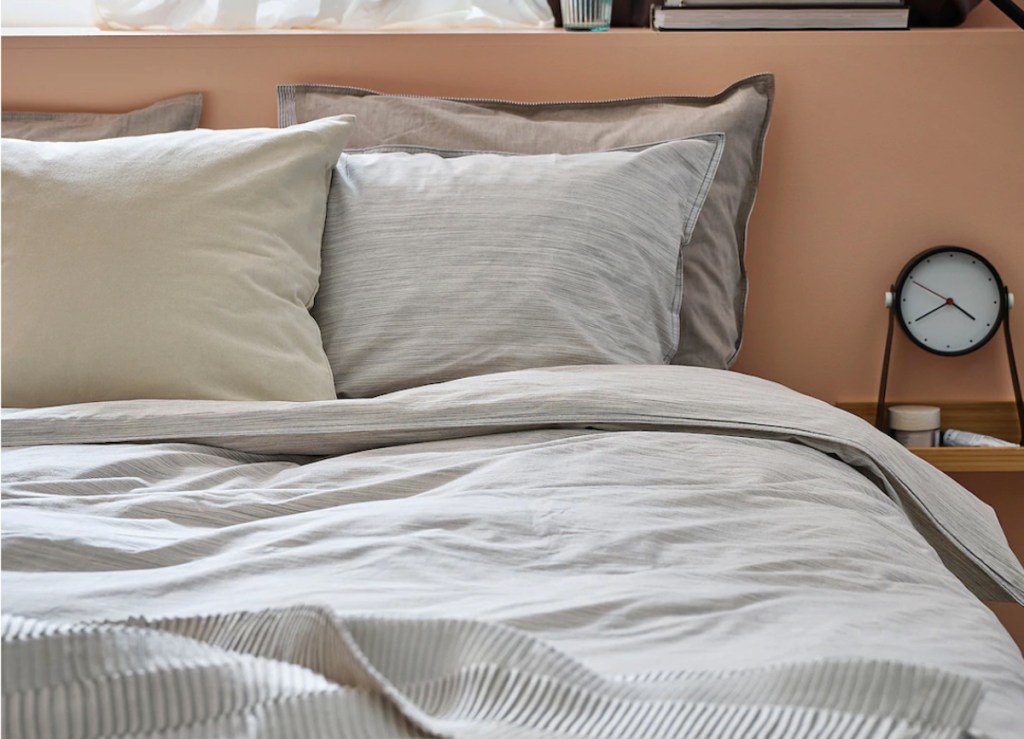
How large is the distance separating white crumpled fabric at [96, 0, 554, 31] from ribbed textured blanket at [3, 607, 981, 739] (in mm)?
1878

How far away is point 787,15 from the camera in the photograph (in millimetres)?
2043

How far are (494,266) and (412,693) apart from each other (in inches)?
41.5

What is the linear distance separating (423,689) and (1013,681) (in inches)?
16.6

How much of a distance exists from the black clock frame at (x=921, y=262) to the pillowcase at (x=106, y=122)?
4.75ft

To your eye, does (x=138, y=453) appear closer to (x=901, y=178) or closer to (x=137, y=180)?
(x=137, y=180)

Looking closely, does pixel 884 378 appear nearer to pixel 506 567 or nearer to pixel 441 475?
pixel 441 475

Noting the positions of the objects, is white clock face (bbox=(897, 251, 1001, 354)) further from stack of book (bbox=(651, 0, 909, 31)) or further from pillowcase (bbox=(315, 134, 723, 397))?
pillowcase (bbox=(315, 134, 723, 397))

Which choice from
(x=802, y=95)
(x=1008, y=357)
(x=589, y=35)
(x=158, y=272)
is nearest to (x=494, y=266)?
(x=158, y=272)

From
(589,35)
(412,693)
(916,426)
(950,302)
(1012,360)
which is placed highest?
(589,35)

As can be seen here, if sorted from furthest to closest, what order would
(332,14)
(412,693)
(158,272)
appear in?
(332,14), (158,272), (412,693)

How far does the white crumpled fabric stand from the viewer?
7.29ft

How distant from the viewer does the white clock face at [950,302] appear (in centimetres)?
206

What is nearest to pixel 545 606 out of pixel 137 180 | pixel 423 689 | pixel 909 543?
pixel 423 689

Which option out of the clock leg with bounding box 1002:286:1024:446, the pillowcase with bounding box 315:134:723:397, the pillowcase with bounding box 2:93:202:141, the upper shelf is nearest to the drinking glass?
the upper shelf
